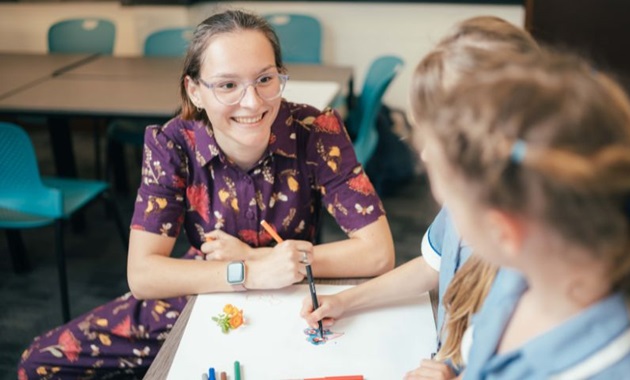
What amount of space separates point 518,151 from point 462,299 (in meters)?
0.47

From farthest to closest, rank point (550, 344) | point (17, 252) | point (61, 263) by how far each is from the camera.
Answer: point (17, 252)
point (61, 263)
point (550, 344)

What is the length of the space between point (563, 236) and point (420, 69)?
1.18ft

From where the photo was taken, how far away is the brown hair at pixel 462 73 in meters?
0.83

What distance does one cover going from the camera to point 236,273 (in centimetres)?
137

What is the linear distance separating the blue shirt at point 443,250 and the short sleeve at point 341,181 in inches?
10.9

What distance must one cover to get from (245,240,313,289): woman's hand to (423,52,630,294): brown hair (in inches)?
28.9

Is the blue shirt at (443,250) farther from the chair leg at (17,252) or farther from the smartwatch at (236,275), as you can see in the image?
the chair leg at (17,252)

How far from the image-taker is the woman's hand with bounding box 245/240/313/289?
Result: 4.43 ft

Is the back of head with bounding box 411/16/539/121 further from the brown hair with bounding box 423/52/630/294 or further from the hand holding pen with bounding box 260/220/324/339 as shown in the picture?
the hand holding pen with bounding box 260/220/324/339

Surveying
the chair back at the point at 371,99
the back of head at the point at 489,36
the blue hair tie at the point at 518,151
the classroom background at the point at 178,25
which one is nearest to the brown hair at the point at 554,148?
the blue hair tie at the point at 518,151

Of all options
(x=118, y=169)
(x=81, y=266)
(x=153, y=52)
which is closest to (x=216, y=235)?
(x=81, y=266)

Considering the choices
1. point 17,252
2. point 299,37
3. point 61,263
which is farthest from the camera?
point 299,37

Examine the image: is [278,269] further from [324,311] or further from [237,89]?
[237,89]

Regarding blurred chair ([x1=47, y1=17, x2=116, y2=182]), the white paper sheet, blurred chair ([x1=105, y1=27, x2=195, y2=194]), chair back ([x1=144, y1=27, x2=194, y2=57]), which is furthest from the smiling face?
blurred chair ([x1=47, y1=17, x2=116, y2=182])
